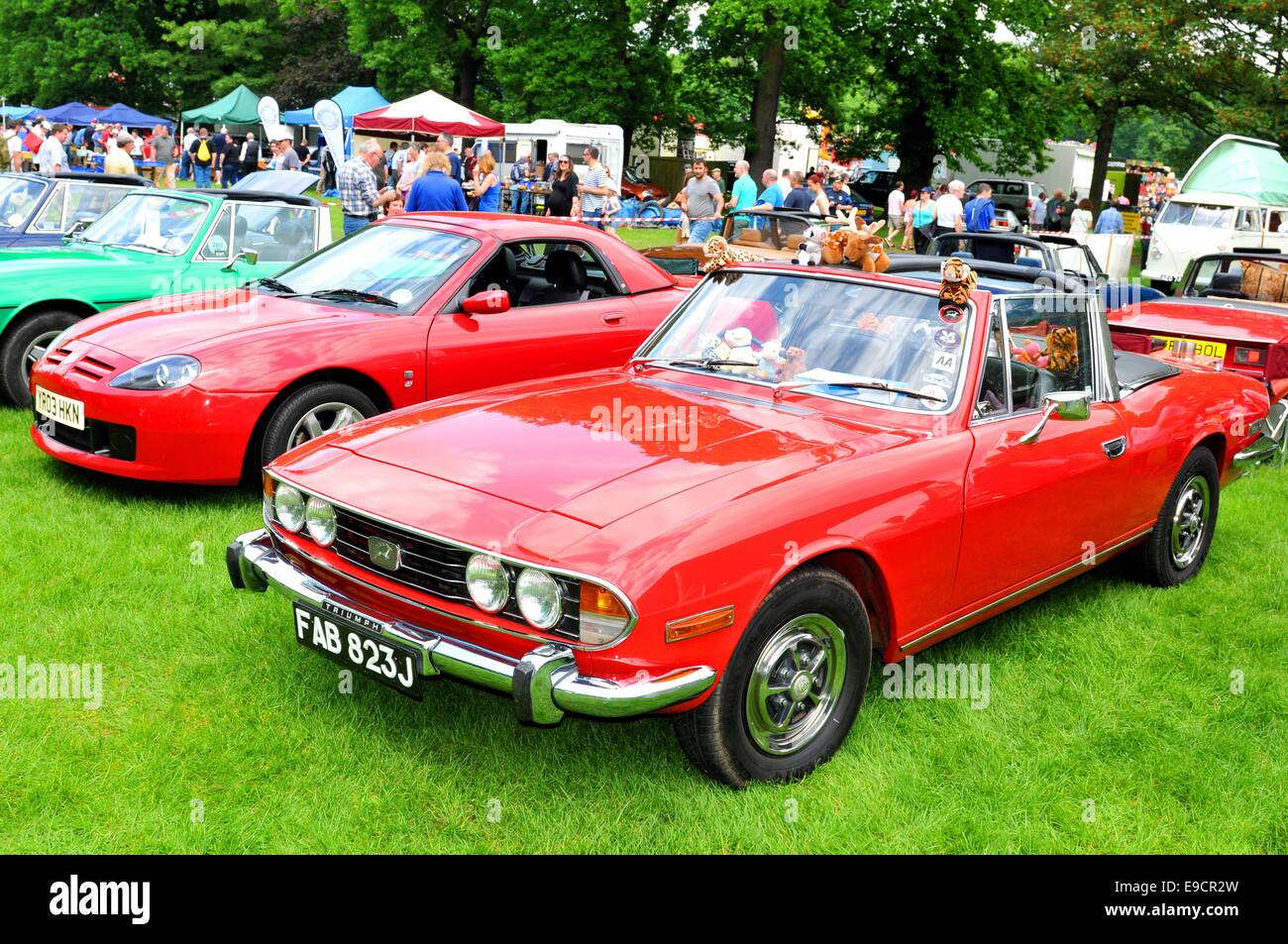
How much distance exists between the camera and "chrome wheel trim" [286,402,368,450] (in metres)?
6.10

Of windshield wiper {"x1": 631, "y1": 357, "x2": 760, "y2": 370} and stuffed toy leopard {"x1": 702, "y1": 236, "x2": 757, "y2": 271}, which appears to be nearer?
windshield wiper {"x1": 631, "y1": 357, "x2": 760, "y2": 370}

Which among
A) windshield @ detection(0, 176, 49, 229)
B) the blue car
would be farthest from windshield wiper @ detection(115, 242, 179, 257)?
windshield @ detection(0, 176, 49, 229)

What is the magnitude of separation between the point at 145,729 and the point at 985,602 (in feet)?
9.90

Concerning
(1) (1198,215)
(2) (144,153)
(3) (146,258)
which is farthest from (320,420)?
Answer: (2) (144,153)

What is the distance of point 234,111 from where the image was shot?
1540 inches

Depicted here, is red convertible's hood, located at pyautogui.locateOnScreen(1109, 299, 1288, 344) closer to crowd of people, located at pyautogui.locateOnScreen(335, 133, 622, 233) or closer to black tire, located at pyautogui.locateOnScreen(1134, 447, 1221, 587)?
black tire, located at pyautogui.locateOnScreen(1134, 447, 1221, 587)

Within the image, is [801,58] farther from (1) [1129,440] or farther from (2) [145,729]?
(2) [145,729]

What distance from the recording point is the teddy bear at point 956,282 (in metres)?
4.42

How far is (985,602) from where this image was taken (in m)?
4.43

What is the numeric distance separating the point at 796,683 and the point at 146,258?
6308 millimetres

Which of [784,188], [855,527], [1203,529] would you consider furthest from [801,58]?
[855,527]

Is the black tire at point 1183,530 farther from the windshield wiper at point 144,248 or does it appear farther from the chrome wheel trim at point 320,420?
the windshield wiper at point 144,248

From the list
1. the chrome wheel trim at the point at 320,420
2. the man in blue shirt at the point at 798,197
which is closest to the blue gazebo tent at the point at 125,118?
the man in blue shirt at the point at 798,197

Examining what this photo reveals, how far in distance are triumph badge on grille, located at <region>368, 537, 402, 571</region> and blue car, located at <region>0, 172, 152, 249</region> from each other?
7.88 m
